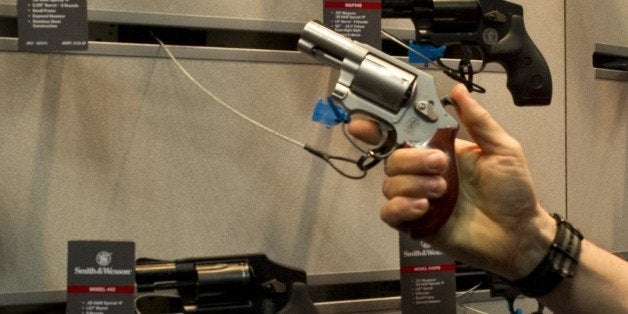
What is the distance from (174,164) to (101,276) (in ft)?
0.80

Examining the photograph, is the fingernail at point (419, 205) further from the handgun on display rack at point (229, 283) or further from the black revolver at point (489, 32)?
the black revolver at point (489, 32)

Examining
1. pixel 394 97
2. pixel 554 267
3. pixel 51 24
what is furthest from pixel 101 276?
pixel 554 267

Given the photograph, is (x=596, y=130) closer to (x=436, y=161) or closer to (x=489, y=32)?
(x=489, y=32)

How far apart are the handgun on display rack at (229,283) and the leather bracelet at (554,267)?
1.17 ft

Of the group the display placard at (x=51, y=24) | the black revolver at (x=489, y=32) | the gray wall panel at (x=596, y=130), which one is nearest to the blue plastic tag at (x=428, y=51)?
the black revolver at (x=489, y=32)

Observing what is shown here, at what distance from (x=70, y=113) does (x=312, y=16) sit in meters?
0.44

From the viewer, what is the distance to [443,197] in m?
1.11

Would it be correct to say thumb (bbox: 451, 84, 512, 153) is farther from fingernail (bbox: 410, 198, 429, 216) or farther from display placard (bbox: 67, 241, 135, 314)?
display placard (bbox: 67, 241, 135, 314)

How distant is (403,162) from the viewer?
1.12m

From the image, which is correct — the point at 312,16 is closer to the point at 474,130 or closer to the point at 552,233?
the point at 474,130

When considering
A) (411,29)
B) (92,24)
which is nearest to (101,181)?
(92,24)

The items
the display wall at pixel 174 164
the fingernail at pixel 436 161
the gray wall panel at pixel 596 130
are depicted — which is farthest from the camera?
the gray wall panel at pixel 596 130

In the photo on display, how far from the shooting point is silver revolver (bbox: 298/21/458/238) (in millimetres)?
1111

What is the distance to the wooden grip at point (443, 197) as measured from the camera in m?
1.12
